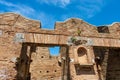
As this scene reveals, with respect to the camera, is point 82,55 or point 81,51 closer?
point 82,55

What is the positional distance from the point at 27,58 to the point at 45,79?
4818 millimetres

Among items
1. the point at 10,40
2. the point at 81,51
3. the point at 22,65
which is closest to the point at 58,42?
the point at 81,51

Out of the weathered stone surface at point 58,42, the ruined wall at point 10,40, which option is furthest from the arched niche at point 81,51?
the ruined wall at point 10,40

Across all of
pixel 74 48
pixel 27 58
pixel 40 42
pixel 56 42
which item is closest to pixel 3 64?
pixel 27 58

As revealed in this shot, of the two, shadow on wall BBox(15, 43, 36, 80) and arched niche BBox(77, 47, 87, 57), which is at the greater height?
arched niche BBox(77, 47, 87, 57)

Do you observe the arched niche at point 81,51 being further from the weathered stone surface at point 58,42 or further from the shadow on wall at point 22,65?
the shadow on wall at point 22,65

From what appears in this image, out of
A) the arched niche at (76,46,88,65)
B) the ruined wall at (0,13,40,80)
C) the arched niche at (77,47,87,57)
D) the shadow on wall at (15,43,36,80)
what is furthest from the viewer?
the arched niche at (77,47,87,57)

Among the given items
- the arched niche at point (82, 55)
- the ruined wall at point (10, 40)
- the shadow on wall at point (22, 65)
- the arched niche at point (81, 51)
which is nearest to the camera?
the ruined wall at point (10, 40)

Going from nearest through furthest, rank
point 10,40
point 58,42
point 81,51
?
point 10,40 → point 58,42 → point 81,51

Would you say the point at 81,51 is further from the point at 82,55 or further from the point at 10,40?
the point at 10,40

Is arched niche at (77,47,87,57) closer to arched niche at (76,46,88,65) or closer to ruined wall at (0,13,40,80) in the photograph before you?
arched niche at (76,46,88,65)

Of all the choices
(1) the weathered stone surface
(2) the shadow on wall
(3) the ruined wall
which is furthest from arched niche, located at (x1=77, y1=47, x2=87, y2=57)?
(2) the shadow on wall

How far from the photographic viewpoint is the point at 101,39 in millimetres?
8945

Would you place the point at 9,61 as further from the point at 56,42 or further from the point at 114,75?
the point at 114,75
